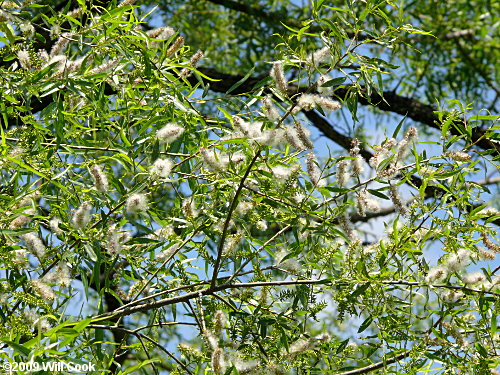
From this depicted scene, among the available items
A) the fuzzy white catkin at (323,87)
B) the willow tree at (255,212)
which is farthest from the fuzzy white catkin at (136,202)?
the fuzzy white catkin at (323,87)

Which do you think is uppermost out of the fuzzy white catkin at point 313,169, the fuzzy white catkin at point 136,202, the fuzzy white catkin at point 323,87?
the fuzzy white catkin at point 323,87

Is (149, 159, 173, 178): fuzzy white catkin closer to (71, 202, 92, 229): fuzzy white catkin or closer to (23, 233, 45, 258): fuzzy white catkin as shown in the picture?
(71, 202, 92, 229): fuzzy white catkin

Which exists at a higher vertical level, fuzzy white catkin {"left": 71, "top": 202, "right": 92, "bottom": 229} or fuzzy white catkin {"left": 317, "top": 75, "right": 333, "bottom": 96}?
fuzzy white catkin {"left": 317, "top": 75, "right": 333, "bottom": 96}

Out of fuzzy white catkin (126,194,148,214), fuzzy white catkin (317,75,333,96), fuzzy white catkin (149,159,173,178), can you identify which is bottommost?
fuzzy white catkin (126,194,148,214)

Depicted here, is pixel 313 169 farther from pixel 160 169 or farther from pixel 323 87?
pixel 160 169

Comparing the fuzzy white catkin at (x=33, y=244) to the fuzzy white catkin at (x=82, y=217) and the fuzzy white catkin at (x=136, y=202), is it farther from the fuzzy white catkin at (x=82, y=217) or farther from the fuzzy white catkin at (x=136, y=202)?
the fuzzy white catkin at (x=136, y=202)

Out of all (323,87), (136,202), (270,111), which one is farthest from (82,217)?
(323,87)

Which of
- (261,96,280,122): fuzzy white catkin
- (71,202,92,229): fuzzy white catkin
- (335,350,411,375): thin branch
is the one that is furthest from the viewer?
(335,350,411,375): thin branch

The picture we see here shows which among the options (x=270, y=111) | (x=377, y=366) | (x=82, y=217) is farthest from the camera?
(x=377, y=366)

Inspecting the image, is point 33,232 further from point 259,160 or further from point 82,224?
point 259,160

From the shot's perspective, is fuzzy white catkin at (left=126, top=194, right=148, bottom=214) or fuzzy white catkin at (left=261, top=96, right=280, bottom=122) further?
fuzzy white catkin at (left=126, top=194, right=148, bottom=214)

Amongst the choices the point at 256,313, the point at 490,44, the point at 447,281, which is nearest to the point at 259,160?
the point at 256,313

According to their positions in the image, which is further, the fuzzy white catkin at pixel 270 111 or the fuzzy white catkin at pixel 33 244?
the fuzzy white catkin at pixel 33 244

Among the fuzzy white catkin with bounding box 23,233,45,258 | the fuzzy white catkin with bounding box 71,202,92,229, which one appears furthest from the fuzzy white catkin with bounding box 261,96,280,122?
the fuzzy white catkin with bounding box 23,233,45,258
